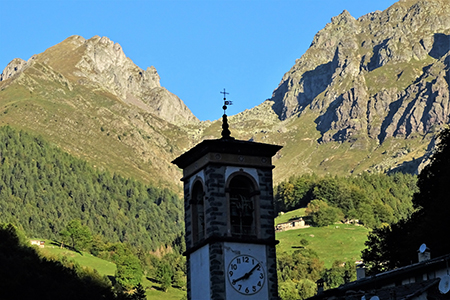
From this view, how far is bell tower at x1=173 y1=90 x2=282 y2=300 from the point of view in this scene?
1767 inches

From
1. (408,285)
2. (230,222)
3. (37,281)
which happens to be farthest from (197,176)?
(37,281)

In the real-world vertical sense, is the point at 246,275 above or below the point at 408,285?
above

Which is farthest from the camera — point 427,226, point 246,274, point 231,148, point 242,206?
point 427,226

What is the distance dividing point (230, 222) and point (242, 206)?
1322mm

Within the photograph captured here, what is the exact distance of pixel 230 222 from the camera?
46219mm

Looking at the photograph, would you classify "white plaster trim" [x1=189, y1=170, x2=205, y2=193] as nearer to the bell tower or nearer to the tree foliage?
the bell tower

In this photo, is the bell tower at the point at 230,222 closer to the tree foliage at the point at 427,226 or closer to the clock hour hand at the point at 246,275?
the clock hour hand at the point at 246,275

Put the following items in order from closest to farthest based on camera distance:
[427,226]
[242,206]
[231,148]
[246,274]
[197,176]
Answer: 1. [246,274]
2. [242,206]
3. [231,148]
4. [197,176]
5. [427,226]

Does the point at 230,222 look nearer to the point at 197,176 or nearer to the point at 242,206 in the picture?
the point at 242,206

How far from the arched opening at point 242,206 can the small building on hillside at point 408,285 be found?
6.40 metres

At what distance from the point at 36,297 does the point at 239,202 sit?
4002 inches

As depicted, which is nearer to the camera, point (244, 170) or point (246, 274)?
point (246, 274)

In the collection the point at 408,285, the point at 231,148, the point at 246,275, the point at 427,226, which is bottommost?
the point at 408,285

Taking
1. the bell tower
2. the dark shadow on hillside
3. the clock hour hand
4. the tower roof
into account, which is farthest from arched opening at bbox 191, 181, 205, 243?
the dark shadow on hillside
